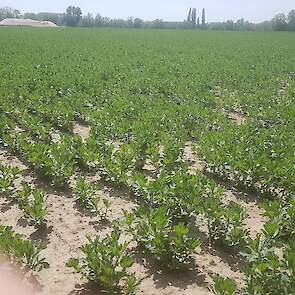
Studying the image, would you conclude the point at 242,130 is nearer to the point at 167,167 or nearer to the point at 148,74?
the point at 167,167

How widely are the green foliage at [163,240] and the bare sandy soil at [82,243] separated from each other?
0.14 metres

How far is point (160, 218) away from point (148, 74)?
46.6 feet

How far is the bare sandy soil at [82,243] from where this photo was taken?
163 inches

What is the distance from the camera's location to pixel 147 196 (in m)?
5.66

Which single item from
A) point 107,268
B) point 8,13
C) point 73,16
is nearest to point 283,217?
point 107,268

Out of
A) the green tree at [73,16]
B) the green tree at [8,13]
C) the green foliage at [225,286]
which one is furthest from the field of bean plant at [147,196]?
the green tree at [8,13]

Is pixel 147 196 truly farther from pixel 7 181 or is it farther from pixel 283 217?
pixel 7 181

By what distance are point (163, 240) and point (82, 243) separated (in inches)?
45.4

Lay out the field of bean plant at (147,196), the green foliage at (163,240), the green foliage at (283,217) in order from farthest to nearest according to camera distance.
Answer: the green foliage at (283,217) → the green foliage at (163,240) → the field of bean plant at (147,196)

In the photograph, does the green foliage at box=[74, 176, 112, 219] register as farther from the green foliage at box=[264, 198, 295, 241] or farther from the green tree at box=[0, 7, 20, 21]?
the green tree at box=[0, 7, 20, 21]

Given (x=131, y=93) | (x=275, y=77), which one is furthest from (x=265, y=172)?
(x=275, y=77)

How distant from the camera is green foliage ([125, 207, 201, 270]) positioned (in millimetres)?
4301

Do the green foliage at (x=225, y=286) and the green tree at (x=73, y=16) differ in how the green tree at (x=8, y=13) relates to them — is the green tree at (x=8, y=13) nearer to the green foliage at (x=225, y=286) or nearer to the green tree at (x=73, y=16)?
the green tree at (x=73, y=16)

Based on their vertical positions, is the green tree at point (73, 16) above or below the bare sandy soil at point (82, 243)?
above
